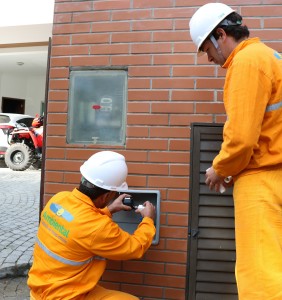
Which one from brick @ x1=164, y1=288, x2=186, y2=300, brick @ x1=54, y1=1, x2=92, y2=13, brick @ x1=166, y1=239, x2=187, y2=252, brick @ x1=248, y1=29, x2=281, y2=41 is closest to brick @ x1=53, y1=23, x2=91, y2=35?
brick @ x1=54, y1=1, x2=92, y2=13

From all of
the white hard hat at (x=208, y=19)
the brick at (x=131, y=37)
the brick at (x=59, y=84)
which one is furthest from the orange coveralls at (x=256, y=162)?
the brick at (x=59, y=84)

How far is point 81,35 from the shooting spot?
2809mm

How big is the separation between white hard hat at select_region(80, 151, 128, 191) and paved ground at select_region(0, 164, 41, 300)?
1705 mm

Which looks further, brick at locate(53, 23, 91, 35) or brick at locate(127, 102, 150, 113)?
brick at locate(53, 23, 91, 35)

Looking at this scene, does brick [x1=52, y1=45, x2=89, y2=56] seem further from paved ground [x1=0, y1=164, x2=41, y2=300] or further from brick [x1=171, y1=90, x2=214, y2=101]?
paved ground [x1=0, y1=164, x2=41, y2=300]

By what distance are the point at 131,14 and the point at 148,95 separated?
605 millimetres

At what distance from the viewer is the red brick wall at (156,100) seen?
262 cm

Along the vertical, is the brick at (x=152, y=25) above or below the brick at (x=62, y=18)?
below

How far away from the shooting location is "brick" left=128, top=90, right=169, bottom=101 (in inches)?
105

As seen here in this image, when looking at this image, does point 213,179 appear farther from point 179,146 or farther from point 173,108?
point 173,108

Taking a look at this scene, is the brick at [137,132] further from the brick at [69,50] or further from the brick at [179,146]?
the brick at [69,50]

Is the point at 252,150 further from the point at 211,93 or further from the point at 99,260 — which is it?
the point at 99,260

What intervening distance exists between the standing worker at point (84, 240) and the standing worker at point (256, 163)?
66 centimetres

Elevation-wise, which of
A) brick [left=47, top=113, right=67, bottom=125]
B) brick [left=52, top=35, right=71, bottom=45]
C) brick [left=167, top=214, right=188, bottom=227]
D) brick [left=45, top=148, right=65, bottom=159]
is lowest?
brick [left=167, top=214, right=188, bottom=227]
